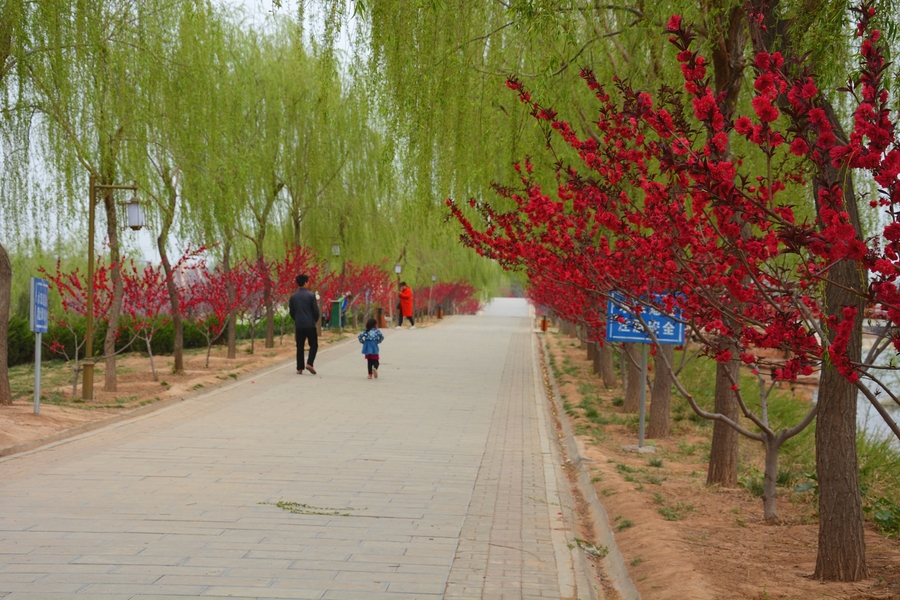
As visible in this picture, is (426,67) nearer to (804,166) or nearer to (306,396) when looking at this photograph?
(804,166)

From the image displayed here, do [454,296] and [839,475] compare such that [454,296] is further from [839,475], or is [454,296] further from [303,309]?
[839,475]

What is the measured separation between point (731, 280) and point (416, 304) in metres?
48.3

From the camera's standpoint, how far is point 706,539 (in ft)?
24.2

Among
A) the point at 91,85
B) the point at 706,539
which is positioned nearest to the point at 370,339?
the point at 91,85

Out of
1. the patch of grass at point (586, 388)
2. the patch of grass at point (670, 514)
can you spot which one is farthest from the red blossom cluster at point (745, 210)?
the patch of grass at point (586, 388)

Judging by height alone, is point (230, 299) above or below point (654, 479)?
above

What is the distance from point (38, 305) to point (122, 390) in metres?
3.98

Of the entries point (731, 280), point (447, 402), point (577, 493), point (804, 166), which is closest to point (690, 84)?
point (731, 280)

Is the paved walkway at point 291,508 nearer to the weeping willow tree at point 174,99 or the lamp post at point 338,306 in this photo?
the weeping willow tree at point 174,99

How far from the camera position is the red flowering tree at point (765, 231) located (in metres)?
3.75

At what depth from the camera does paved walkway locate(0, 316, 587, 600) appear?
5.93m

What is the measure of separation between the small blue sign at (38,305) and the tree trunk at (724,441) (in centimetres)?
816

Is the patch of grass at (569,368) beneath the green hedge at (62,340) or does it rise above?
beneath

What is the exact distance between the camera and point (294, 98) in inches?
1000
